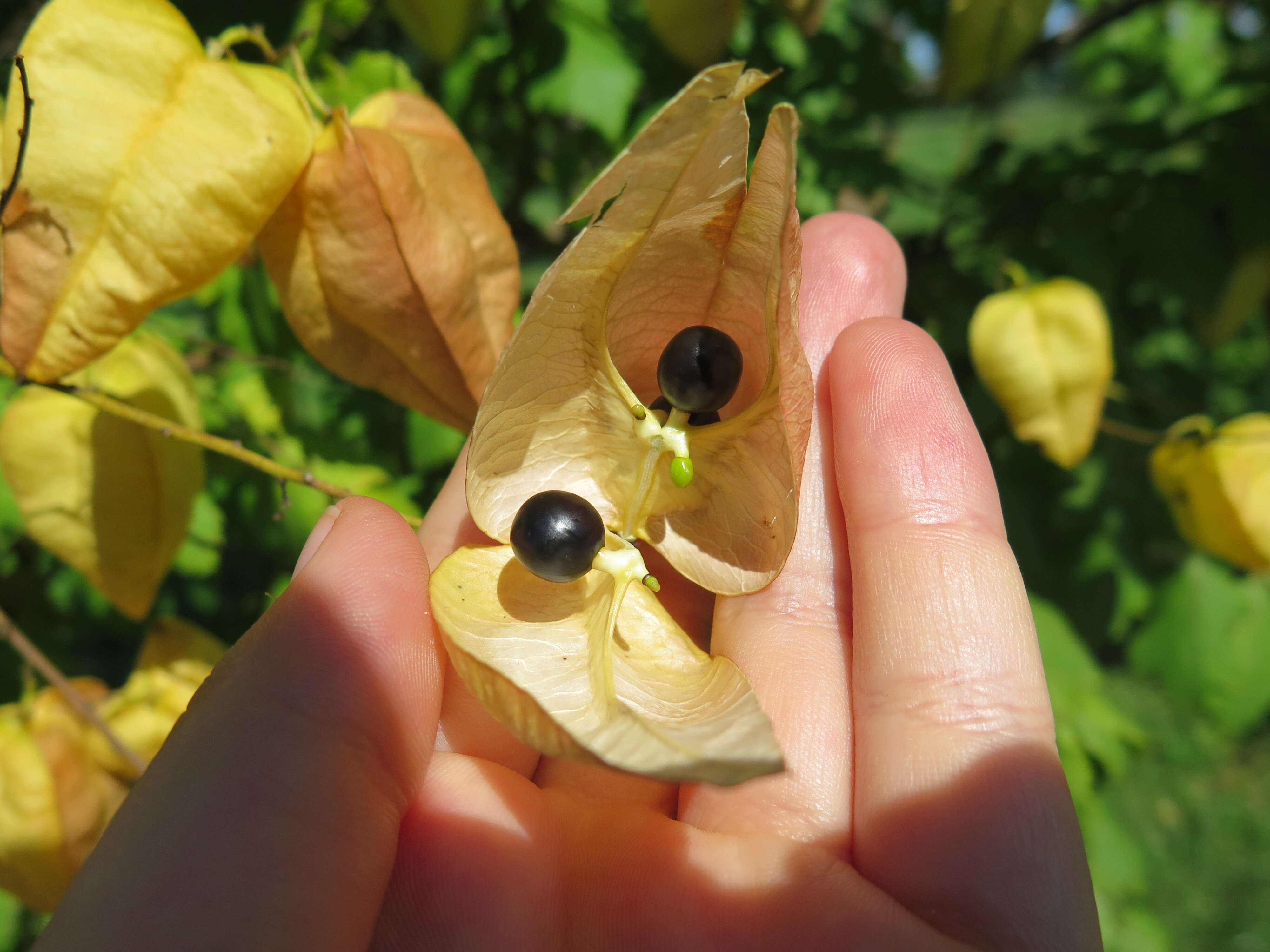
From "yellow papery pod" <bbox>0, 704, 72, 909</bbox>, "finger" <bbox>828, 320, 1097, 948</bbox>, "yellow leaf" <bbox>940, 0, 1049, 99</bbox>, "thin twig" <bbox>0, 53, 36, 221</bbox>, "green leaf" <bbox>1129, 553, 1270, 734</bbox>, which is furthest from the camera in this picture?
"green leaf" <bbox>1129, 553, 1270, 734</bbox>

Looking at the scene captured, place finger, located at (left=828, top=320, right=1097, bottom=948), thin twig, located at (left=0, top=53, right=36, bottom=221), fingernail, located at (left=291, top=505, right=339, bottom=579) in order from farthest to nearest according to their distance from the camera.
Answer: fingernail, located at (left=291, top=505, right=339, bottom=579), finger, located at (left=828, top=320, right=1097, bottom=948), thin twig, located at (left=0, top=53, right=36, bottom=221)

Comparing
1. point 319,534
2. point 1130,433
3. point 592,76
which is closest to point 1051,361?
point 1130,433

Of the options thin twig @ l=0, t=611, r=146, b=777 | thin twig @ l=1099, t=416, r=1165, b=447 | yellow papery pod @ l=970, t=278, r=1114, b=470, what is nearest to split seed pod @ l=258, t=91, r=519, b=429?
thin twig @ l=0, t=611, r=146, b=777

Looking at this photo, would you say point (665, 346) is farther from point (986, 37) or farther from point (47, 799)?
point (47, 799)

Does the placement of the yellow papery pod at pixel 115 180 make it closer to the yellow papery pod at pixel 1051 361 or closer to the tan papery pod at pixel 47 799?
the tan papery pod at pixel 47 799

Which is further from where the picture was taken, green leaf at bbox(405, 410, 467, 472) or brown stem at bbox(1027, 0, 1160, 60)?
brown stem at bbox(1027, 0, 1160, 60)

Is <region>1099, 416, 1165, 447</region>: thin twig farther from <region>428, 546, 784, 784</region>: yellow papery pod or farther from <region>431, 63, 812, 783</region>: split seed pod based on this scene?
<region>428, 546, 784, 784</region>: yellow papery pod

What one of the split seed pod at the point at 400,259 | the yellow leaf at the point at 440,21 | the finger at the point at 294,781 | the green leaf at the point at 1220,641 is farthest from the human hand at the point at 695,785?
the green leaf at the point at 1220,641
